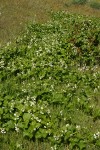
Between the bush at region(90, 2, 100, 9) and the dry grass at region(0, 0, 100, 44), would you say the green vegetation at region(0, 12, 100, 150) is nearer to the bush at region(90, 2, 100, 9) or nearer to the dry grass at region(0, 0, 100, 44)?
the dry grass at region(0, 0, 100, 44)

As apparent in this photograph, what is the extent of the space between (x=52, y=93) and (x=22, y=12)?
43.1 ft

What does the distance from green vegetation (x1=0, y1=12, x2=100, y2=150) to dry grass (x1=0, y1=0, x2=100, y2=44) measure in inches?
106

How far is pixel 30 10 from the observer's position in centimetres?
2236

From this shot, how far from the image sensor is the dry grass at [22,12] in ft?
54.6

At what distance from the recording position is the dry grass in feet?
54.6

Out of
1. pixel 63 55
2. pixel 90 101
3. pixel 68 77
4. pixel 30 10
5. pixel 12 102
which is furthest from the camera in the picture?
pixel 30 10

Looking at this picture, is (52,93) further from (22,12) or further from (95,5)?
(95,5)

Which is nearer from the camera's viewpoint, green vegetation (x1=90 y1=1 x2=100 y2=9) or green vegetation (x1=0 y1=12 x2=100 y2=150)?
green vegetation (x1=0 y1=12 x2=100 y2=150)

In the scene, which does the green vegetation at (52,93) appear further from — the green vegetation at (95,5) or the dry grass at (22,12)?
the green vegetation at (95,5)

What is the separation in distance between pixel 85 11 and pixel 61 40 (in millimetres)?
13914

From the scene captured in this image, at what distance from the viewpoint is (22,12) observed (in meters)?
21.3

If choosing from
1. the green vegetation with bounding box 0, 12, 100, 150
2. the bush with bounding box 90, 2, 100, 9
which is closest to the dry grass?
the bush with bounding box 90, 2, 100, 9

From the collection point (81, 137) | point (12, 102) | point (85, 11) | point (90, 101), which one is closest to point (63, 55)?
point (90, 101)

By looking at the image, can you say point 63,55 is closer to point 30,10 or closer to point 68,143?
point 68,143
